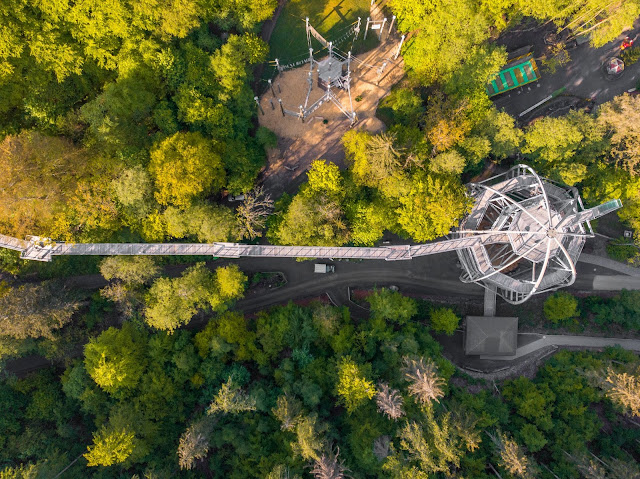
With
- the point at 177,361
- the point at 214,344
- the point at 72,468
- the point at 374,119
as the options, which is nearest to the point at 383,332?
the point at 214,344

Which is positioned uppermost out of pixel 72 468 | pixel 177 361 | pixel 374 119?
pixel 374 119

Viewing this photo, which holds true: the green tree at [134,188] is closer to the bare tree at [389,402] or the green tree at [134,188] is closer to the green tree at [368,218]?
the green tree at [368,218]

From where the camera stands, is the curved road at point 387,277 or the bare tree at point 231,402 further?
the curved road at point 387,277

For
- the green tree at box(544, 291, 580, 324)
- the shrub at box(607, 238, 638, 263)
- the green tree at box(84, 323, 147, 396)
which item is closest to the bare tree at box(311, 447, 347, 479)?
the green tree at box(84, 323, 147, 396)

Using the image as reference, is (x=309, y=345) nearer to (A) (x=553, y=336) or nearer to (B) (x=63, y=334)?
(B) (x=63, y=334)

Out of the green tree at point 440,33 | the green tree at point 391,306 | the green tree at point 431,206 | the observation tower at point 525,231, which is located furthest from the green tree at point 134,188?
the observation tower at point 525,231

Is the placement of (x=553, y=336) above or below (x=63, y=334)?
below

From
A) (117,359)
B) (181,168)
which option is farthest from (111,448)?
(181,168)
